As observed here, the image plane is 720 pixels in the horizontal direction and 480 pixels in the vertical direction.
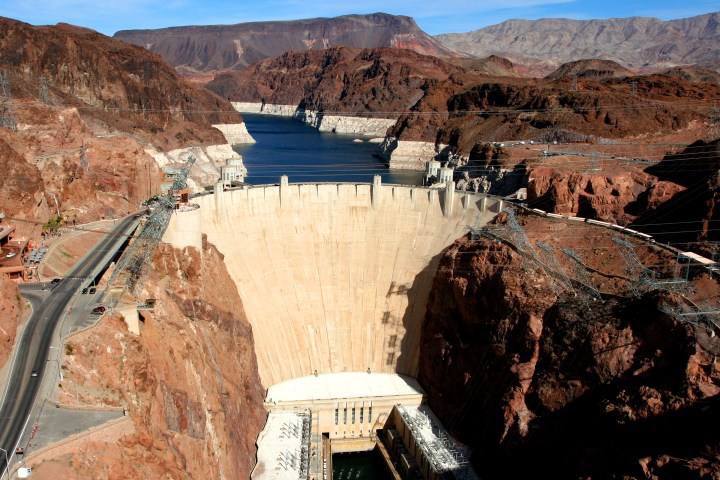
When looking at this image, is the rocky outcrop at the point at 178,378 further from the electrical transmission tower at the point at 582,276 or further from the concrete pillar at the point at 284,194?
the electrical transmission tower at the point at 582,276

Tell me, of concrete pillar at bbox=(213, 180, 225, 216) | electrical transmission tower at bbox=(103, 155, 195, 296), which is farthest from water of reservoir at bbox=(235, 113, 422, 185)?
electrical transmission tower at bbox=(103, 155, 195, 296)

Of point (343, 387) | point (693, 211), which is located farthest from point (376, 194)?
point (693, 211)

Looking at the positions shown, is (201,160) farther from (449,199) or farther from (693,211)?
(693,211)

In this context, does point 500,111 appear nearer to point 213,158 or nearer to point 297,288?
point 213,158

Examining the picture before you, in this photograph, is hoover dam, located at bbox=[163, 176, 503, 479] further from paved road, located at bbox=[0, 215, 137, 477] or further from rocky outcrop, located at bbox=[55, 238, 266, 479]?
paved road, located at bbox=[0, 215, 137, 477]

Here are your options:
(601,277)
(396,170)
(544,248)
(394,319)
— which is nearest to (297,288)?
(394,319)
